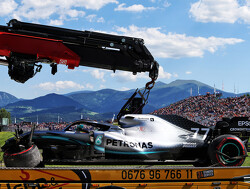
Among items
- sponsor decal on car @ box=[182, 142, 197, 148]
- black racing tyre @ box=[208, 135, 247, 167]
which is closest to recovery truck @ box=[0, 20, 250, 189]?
black racing tyre @ box=[208, 135, 247, 167]

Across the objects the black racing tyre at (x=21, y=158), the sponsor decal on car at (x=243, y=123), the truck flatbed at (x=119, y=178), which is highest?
the sponsor decal on car at (x=243, y=123)

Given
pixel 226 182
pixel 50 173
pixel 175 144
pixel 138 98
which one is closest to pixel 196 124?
pixel 175 144

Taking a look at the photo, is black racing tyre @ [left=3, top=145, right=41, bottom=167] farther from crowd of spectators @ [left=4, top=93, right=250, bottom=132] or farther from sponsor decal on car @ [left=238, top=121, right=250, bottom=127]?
crowd of spectators @ [left=4, top=93, right=250, bottom=132]

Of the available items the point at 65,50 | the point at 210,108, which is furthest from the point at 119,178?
the point at 210,108

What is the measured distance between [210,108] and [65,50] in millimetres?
43930

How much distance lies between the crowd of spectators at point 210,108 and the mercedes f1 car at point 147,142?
114 feet

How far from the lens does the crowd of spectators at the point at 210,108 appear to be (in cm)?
4409

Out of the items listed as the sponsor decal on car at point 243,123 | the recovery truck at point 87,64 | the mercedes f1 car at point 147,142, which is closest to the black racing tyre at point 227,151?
the mercedes f1 car at point 147,142

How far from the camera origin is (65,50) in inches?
288

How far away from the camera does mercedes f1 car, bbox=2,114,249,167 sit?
7.14 meters

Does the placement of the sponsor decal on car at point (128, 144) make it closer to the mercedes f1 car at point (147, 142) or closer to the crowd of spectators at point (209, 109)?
the mercedes f1 car at point (147, 142)

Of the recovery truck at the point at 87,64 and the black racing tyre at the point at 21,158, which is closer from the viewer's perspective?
the recovery truck at the point at 87,64

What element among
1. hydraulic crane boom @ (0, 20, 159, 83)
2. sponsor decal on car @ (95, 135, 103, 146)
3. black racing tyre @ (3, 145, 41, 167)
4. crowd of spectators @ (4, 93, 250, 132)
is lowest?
crowd of spectators @ (4, 93, 250, 132)

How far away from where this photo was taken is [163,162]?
757 cm
